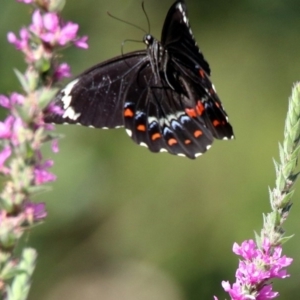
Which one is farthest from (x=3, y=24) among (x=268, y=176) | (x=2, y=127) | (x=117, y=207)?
(x=2, y=127)

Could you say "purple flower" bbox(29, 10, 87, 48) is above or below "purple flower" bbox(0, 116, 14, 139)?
above

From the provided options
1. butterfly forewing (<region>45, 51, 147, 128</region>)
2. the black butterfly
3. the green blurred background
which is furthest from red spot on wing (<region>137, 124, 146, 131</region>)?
the green blurred background

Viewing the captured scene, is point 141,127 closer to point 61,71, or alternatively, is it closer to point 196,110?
point 196,110

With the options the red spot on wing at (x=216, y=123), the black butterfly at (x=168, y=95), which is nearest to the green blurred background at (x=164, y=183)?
the black butterfly at (x=168, y=95)

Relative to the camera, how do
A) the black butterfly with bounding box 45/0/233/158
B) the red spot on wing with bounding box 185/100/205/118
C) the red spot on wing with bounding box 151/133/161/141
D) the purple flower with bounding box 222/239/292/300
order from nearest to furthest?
the purple flower with bounding box 222/239/292/300 → the black butterfly with bounding box 45/0/233/158 → the red spot on wing with bounding box 151/133/161/141 → the red spot on wing with bounding box 185/100/205/118

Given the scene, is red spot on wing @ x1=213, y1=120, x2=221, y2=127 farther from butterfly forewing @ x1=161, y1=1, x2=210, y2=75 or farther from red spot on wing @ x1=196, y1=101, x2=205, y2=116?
butterfly forewing @ x1=161, y1=1, x2=210, y2=75

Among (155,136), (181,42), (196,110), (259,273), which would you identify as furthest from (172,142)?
(259,273)

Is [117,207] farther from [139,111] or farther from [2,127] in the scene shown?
A: [2,127]

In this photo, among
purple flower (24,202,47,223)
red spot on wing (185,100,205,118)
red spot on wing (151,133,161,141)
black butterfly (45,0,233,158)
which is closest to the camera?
purple flower (24,202,47,223)
